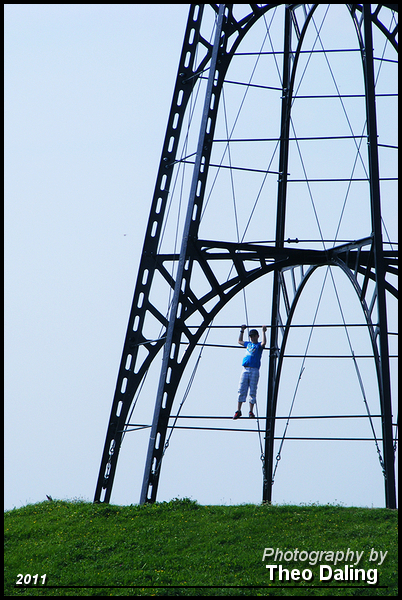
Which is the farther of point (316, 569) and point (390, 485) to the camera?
point (390, 485)

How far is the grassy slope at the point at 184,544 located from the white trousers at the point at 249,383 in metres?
3.15

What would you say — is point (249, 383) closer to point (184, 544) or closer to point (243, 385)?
point (243, 385)

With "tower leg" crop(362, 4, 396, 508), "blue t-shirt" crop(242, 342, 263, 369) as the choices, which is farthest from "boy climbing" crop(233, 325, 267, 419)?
"tower leg" crop(362, 4, 396, 508)

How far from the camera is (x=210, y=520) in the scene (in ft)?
47.7

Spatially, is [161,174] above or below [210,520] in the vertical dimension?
above

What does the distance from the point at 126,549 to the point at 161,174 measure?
8667 millimetres

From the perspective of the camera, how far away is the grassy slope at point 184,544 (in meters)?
12.0

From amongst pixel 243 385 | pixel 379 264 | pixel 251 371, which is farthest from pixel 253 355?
pixel 379 264

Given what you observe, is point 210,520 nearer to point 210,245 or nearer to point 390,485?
point 390,485

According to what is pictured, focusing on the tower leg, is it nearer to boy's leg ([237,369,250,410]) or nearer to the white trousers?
the white trousers

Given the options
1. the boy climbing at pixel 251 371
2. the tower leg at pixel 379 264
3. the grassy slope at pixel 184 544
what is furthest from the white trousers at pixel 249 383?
the tower leg at pixel 379 264

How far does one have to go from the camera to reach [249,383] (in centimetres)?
1802

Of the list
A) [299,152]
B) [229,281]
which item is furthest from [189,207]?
[299,152]

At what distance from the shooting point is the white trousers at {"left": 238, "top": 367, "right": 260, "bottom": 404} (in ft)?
59.0
